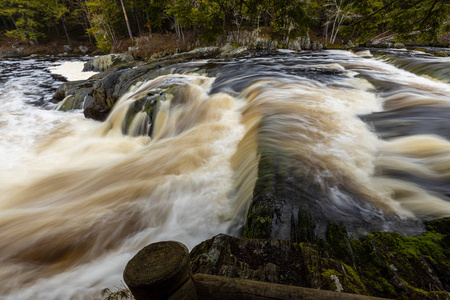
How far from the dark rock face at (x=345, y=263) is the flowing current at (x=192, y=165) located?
0.91 metres

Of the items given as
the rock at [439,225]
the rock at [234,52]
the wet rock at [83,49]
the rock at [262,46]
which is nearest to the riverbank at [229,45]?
the rock at [262,46]

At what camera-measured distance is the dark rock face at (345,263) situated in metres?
1.66

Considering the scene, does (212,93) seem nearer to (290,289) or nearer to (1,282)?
(1,282)

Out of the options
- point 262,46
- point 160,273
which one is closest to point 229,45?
point 262,46

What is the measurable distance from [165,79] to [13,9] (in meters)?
46.4

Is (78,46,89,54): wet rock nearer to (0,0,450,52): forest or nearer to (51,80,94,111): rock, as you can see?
(0,0,450,52): forest

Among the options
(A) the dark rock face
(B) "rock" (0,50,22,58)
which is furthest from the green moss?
(B) "rock" (0,50,22,58)

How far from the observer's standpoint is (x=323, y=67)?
38.1 feet

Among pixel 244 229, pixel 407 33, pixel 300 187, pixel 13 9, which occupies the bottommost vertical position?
pixel 244 229

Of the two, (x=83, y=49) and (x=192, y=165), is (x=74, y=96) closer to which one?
(x=192, y=165)

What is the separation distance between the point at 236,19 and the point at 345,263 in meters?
16.6

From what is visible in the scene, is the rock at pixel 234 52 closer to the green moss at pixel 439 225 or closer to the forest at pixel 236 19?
the forest at pixel 236 19

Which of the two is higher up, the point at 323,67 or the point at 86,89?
the point at 323,67

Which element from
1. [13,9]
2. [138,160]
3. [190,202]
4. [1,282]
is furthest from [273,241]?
[13,9]
